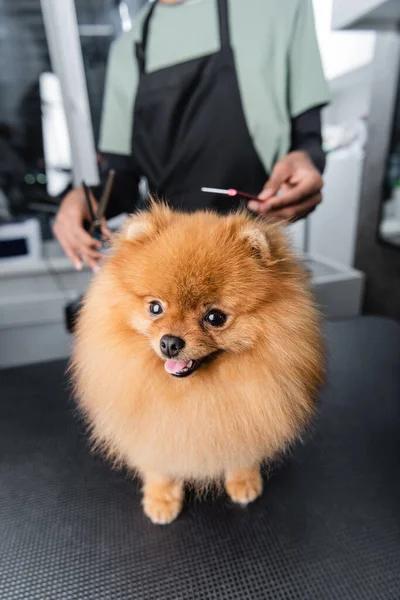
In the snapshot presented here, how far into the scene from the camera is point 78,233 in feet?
2.76

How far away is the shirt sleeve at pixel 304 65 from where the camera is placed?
844mm

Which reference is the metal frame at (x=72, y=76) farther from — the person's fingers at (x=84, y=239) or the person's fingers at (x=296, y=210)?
the person's fingers at (x=296, y=210)

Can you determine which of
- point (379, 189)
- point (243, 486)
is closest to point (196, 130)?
point (243, 486)

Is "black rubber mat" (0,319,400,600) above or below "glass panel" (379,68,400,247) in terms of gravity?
below

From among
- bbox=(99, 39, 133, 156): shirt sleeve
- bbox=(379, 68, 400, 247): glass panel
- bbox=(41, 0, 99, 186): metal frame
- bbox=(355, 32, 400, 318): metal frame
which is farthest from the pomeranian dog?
bbox=(379, 68, 400, 247): glass panel

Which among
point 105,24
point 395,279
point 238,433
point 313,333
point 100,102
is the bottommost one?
point 395,279

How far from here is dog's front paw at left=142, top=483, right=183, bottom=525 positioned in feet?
2.36

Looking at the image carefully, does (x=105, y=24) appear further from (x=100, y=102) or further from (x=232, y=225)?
(x=232, y=225)

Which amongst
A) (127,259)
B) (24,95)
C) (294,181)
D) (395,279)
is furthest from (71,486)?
(395,279)

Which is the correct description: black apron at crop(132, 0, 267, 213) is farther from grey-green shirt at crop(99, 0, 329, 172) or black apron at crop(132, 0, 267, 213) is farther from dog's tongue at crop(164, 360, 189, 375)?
dog's tongue at crop(164, 360, 189, 375)

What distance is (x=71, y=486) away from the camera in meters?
0.81

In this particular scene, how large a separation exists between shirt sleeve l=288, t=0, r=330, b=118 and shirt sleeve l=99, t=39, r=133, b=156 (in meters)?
0.39

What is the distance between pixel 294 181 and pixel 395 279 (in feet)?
3.92

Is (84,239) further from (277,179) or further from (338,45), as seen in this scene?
(338,45)
